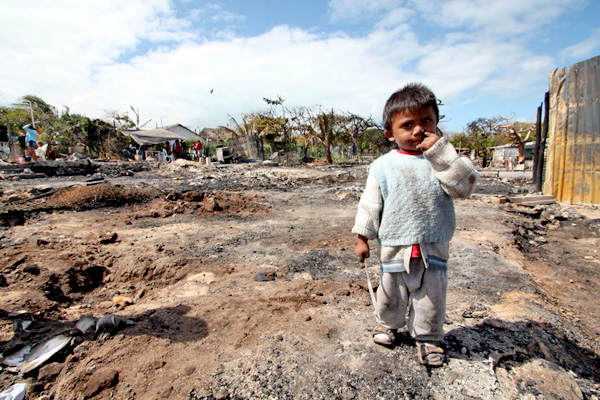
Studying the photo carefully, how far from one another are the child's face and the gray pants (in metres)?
0.63

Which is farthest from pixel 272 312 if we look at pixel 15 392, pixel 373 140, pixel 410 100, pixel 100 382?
pixel 373 140

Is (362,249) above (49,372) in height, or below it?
above

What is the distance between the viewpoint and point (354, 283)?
9.09ft

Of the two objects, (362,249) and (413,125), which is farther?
(362,249)

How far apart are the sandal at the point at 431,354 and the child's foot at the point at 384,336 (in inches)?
6.0

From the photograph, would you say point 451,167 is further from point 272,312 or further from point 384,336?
point 272,312

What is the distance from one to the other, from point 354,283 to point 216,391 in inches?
62.5

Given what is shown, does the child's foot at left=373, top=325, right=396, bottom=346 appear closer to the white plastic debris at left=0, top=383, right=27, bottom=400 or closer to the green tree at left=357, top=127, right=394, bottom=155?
the white plastic debris at left=0, top=383, right=27, bottom=400

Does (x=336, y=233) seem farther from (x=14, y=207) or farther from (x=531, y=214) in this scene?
(x=14, y=207)

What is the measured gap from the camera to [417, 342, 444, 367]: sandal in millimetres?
1593

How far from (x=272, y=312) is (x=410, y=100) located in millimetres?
1656

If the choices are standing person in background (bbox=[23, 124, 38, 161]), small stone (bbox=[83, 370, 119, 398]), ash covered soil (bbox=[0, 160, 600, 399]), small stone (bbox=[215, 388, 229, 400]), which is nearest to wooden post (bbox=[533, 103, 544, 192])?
ash covered soil (bbox=[0, 160, 600, 399])

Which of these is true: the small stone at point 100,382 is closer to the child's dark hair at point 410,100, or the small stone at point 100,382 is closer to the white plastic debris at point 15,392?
the white plastic debris at point 15,392

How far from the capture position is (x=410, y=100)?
155cm
